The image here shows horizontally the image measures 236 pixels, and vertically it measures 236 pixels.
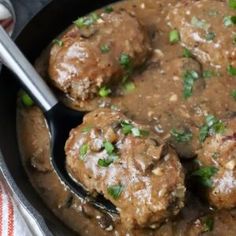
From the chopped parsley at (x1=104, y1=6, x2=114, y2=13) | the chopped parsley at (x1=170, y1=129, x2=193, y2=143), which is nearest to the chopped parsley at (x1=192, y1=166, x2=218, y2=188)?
the chopped parsley at (x1=170, y1=129, x2=193, y2=143)

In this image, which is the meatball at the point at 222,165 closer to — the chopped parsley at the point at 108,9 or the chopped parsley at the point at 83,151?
the chopped parsley at the point at 83,151

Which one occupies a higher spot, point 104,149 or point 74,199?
point 104,149

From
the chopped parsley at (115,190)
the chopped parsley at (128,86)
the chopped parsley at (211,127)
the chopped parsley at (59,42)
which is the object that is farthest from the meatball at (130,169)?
the chopped parsley at (59,42)

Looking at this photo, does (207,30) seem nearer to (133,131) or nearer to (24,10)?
(133,131)

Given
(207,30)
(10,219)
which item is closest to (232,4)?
(207,30)

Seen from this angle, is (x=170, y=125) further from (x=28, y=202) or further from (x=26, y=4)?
(x=26, y=4)

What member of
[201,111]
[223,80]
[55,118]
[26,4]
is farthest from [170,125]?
[26,4]
